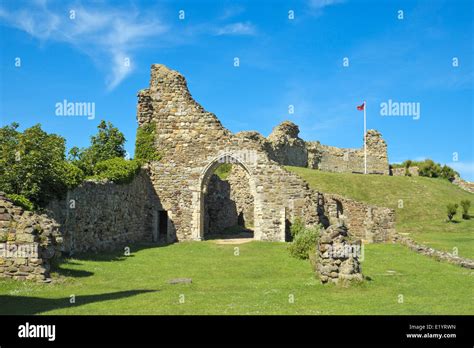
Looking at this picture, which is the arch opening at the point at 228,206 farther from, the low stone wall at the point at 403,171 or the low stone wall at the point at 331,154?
the low stone wall at the point at 403,171

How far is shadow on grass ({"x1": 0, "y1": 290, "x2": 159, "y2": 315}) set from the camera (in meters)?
9.89

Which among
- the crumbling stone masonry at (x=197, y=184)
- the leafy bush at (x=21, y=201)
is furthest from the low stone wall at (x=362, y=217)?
the leafy bush at (x=21, y=201)

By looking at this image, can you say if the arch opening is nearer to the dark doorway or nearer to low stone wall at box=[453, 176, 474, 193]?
the dark doorway

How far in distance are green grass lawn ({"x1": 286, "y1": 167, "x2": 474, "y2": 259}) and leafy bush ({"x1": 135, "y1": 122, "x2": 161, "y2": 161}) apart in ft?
49.6

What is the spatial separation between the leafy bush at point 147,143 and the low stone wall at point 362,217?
11.6 m

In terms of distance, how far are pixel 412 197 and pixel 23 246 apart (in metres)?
32.4

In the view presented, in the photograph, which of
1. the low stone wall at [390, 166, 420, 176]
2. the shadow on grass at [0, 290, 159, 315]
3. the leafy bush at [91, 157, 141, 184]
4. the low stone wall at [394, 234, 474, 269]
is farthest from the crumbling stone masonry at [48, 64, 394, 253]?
the low stone wall at [390, 166, 420, 176]

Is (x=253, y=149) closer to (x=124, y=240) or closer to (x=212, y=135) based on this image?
(x=212, y=135)

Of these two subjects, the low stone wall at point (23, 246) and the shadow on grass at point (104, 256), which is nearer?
the low stone wall at point (23, 246)

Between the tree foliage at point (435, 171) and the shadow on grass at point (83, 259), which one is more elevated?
the tree foliage at point (435, 171)

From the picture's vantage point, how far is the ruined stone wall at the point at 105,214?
19094 millimetres

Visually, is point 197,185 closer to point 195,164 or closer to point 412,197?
point 195,164

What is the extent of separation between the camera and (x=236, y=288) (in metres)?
13.5
